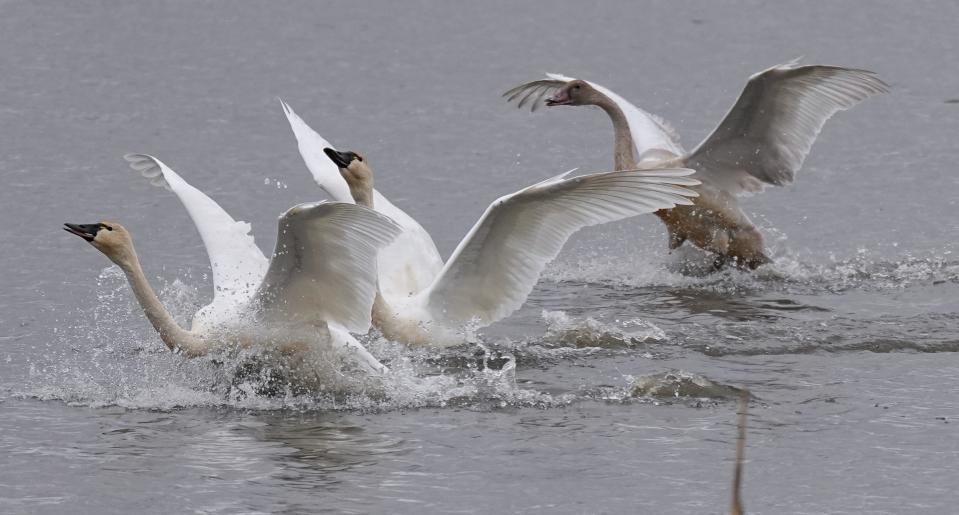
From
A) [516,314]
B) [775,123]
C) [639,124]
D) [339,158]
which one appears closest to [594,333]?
[516,314]

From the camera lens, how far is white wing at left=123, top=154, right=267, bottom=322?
9688mm

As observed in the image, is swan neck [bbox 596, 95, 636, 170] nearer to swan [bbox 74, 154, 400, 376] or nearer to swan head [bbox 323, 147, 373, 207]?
swan head [bbox 323, 147, 373, 207]

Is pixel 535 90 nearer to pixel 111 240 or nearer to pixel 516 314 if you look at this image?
pixel 516 314

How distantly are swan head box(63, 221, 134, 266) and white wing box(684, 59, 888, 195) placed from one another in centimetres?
467

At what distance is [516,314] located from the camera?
1146cm

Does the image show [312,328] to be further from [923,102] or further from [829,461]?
[923,102]

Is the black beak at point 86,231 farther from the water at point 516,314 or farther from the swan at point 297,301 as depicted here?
the water at point 516,314

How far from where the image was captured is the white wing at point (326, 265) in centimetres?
854

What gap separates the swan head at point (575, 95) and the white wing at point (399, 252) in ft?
7.51

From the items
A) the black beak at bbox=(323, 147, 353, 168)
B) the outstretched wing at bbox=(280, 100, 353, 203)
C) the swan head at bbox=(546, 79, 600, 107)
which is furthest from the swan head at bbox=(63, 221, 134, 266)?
the swan head at bbox=(546, 79, 600, 107)

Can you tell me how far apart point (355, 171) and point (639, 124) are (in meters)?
4.37

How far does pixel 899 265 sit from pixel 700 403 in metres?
3.93

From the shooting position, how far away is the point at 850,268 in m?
12.5

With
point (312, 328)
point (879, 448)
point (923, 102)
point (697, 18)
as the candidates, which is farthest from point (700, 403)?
point (697, 18)
